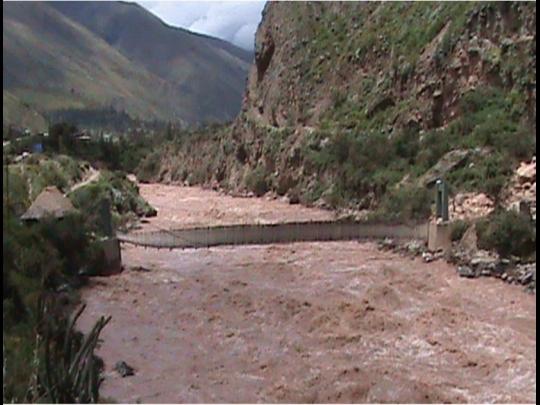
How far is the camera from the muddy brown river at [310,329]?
11.5 m

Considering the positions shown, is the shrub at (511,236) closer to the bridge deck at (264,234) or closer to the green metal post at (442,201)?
the green metal post at (442,201)

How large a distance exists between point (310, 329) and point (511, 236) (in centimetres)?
695

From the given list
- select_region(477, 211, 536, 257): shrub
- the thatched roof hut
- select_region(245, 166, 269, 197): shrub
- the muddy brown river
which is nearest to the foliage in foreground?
the thatched roof hut

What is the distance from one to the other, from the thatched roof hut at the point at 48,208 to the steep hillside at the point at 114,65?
1948 inches

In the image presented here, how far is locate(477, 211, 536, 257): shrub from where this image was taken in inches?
759

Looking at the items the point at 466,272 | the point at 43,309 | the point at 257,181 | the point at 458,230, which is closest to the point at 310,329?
the point at 43,309

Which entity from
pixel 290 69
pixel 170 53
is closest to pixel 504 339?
pixel 290 69

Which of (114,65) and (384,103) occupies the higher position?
(114,65)

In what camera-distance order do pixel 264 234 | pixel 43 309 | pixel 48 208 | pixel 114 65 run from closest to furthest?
pixel 43 309
pixel 48 208
pixel 264 234
pixel 114 65

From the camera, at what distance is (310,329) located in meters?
14.7

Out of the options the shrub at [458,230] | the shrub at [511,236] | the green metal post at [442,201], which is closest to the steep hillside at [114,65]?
the green metal post at [442,201]

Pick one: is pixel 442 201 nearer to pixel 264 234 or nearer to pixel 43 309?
pixel 264 234

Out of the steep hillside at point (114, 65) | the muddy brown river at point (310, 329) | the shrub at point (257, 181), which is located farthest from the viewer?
the steep hillside at point (114, 65)

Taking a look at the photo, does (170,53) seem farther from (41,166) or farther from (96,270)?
(96,270)
